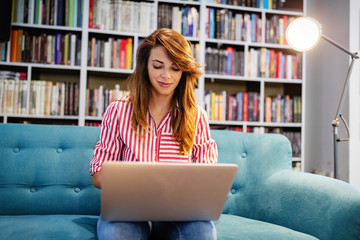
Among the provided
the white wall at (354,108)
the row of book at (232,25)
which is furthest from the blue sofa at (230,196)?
the row of book at (232,25)

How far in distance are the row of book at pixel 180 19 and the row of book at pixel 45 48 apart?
746mm

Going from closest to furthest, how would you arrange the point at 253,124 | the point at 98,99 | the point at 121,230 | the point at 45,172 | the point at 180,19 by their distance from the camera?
the point at 121,230, the point at 45,172, the point at 98,99, the point at 180,19, the point at 253,124

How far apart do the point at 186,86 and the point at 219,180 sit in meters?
0.59

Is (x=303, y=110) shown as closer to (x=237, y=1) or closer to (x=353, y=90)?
(x=353, y=90)

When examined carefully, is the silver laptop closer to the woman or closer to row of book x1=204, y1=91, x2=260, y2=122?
the woman

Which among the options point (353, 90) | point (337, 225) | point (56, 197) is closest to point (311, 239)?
point (337, 225)

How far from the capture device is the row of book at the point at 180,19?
291cm

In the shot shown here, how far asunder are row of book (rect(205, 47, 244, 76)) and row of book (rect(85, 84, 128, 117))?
82cm

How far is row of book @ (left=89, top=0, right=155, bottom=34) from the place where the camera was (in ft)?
9.16

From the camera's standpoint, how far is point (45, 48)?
8.89ft

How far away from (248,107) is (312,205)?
1.90m

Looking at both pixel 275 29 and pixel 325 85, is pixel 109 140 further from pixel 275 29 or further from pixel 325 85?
pixel 325 85

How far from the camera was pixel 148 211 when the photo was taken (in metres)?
0.89

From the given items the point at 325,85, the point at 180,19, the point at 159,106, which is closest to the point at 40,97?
the point at 180,19
